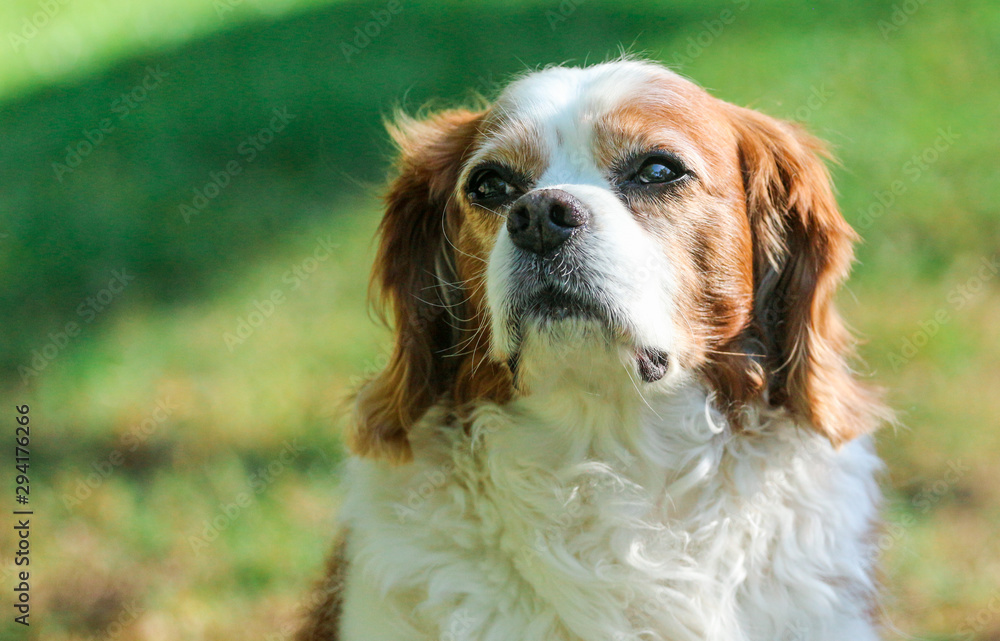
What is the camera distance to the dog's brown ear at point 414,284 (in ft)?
10.9

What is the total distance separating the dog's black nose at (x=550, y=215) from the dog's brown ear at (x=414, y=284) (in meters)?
0.64

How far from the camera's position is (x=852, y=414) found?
320 centimetres

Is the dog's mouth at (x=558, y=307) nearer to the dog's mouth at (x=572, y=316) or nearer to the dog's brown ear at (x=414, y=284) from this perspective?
the dog's mouth at (x=572, y=316)

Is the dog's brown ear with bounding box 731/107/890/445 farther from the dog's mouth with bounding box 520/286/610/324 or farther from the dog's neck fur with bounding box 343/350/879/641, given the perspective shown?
the dog's mouth with bounding box 520/286/610/324

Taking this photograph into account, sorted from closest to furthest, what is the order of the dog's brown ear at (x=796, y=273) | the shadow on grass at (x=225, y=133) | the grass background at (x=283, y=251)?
the dog's brown ear at (x=796, y=273) → the grass background at (x=283, y=251) → the shadow on grass at (x=225, y=133)

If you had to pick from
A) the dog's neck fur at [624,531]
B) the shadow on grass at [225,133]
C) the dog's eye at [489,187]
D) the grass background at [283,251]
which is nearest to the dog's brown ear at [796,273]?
the dog's neck fur at [624,531]

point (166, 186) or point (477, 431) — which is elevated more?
point (477, 431)

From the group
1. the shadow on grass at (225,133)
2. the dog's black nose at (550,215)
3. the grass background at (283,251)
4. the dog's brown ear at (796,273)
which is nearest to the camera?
the dog's black nose at (550,215)

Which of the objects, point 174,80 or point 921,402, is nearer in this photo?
point 921,402

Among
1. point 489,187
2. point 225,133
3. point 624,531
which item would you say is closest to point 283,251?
point 225,133

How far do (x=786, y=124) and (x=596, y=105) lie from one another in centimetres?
91

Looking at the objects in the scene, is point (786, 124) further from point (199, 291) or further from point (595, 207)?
point (199, 291)

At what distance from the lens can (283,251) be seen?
7.00 meters

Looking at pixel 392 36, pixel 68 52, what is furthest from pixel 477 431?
pixel 68 52
